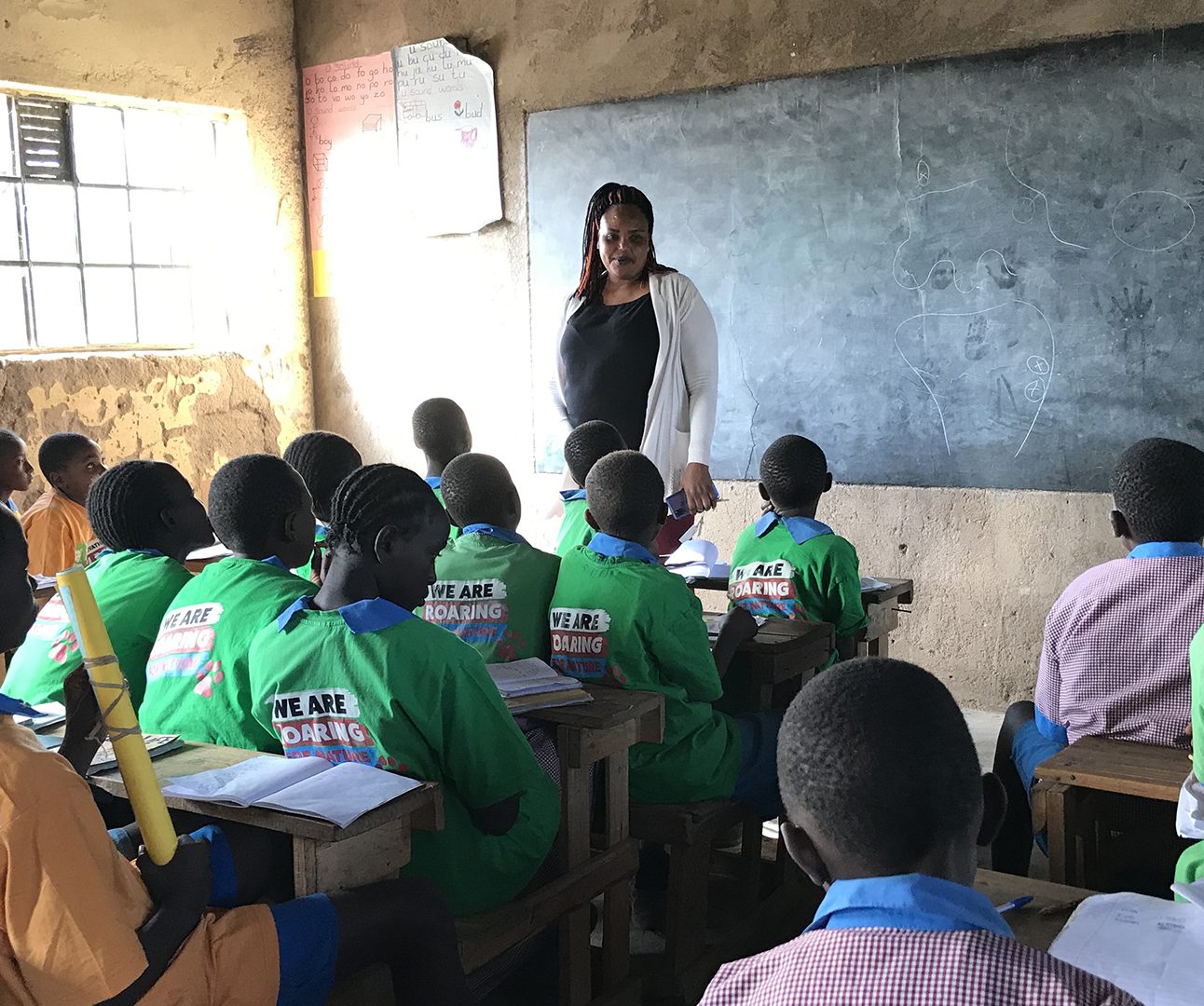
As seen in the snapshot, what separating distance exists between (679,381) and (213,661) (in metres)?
1.92

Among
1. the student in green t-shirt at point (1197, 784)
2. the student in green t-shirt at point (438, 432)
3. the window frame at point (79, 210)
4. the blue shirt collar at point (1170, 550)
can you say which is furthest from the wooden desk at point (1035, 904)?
Answer: the window frame at point (79, 210)

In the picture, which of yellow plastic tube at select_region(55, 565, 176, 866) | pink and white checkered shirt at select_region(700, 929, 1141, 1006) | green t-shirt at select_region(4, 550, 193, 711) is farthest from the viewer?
green t-shirt at select_region(4, 550, 193, 711)

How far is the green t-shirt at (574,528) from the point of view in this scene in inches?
125

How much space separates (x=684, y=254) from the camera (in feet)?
17.0

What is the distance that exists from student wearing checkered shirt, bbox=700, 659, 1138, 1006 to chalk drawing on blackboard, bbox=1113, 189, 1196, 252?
11.4 feet

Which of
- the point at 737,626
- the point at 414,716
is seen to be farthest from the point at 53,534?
the point at 414,716

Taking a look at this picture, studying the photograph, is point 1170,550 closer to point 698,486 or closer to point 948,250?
point 698,486

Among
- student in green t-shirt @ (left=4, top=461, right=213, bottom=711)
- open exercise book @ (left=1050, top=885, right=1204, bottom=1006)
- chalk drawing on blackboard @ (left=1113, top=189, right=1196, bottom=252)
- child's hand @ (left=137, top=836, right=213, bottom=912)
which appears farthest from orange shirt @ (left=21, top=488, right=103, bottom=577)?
chalk drawing on blackboard @ (left=1113, top=189, right=1196, bottom=252)

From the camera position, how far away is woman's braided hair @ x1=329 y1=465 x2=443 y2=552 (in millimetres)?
1895

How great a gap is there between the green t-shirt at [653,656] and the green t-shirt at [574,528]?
2.26ft

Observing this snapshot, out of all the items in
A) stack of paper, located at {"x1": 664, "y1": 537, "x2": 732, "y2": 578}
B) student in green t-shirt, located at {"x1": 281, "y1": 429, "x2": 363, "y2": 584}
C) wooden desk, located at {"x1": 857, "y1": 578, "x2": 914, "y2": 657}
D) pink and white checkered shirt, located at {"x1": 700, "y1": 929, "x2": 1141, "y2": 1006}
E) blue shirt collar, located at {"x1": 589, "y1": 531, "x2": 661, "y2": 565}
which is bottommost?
wooden desk, located at {"x1": 857, "y1": 578, "x2": 914, "y2": 657}

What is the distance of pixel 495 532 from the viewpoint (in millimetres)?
2734

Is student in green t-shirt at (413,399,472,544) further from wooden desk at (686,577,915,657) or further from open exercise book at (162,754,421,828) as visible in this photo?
open exercise book at (162,754,421,828)

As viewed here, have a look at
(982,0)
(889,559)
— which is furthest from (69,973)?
(982,0)
